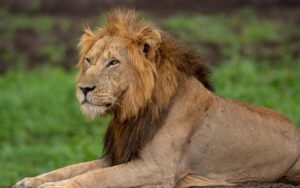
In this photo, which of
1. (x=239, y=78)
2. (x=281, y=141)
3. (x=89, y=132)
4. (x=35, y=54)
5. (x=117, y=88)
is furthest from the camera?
(x=35, y=54)

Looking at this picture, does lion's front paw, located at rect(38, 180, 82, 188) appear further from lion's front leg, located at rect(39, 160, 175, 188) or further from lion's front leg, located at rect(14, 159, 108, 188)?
lion's front leg, located at rect(14, 159, 108, 188)

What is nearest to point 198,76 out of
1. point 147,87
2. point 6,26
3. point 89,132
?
point 147,87

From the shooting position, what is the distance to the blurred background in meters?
9.89

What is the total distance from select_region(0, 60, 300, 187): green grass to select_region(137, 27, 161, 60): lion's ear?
3.61m

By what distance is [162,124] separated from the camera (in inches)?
206

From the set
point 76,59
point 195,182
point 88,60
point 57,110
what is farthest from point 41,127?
point 195,182

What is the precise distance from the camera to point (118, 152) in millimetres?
5371

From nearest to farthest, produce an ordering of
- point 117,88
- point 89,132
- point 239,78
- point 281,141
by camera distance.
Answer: point 117,88
point 281,141
point 89,132
point 239,78

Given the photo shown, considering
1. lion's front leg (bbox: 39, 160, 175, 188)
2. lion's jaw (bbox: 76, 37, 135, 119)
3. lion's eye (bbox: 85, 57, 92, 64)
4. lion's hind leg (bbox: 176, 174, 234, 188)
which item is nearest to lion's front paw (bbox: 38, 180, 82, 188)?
lion's front leg (bbox: 39, 160, 175, 188)

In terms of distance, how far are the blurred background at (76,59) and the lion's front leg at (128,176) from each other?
362 centimetres

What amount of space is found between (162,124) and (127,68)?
0.37 meters

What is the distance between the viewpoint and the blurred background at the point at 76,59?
989cm

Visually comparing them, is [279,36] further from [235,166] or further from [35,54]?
[235,166]

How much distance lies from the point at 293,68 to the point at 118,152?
23.4 ft
